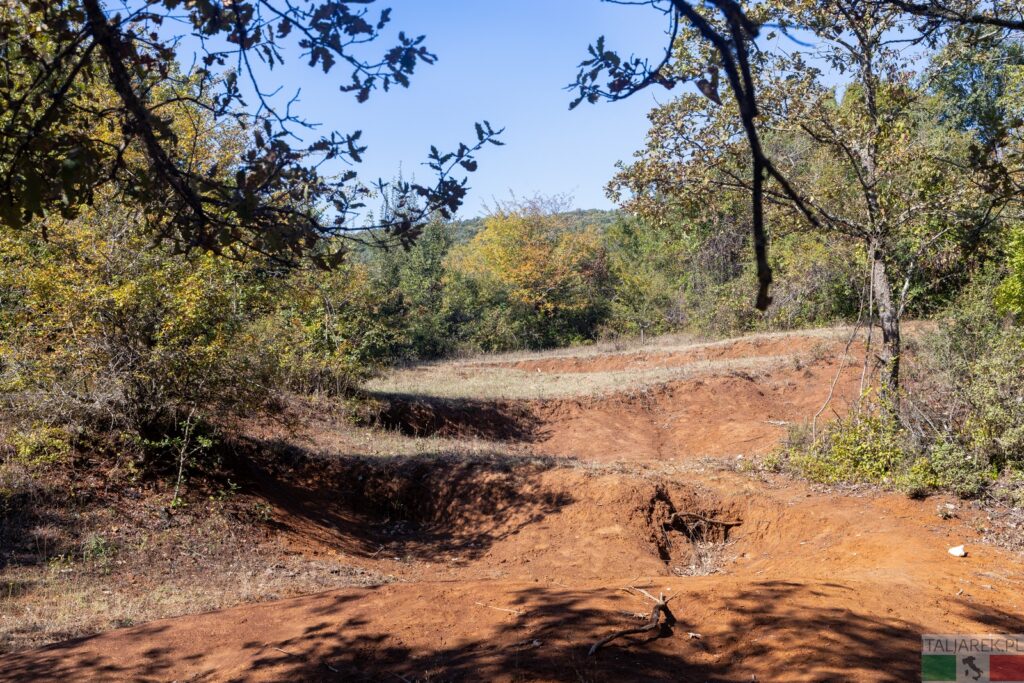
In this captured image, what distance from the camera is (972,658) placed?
414 cm

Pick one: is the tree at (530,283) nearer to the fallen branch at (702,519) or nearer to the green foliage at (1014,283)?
the green foliage at (1014,283)

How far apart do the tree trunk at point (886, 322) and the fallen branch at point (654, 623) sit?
19.3 feet

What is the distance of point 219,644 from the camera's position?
4.84 metres

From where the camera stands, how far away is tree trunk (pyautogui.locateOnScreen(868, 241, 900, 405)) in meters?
9.44

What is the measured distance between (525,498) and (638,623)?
17.9 feet

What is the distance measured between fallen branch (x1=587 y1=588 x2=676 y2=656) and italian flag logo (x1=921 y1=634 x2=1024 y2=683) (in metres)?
1.34

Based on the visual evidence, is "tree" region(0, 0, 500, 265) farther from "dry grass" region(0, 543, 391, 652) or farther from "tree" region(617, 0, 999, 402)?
"tree" region(617, 0, 999, 402)

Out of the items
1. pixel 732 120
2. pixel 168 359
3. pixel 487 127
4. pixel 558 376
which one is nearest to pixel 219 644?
pixel 487 127

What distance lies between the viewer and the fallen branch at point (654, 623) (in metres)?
4.17

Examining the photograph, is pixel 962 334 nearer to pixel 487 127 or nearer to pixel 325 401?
pixel 487 127

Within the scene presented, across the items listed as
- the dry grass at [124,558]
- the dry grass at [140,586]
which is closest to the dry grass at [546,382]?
the dry grass at [124,558]

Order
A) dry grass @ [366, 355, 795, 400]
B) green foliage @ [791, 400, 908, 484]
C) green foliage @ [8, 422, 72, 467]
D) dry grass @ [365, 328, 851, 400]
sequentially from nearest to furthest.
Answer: green foliage @ [8, 422, 72, 467]
green foliage @ [791, 400, 908, 484]
dry grass @ [366, 355, 795, 400]
dry grass @ [365, 328, 851, 400]

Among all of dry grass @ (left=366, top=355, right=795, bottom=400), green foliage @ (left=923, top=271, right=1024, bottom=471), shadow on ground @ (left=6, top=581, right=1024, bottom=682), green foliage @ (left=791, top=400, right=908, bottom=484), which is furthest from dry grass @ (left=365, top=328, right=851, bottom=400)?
shadow on ground @ (left=6, top=581, right=1024, bottom=682)

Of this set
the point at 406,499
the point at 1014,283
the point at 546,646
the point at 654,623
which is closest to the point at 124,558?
the point at 406,499
